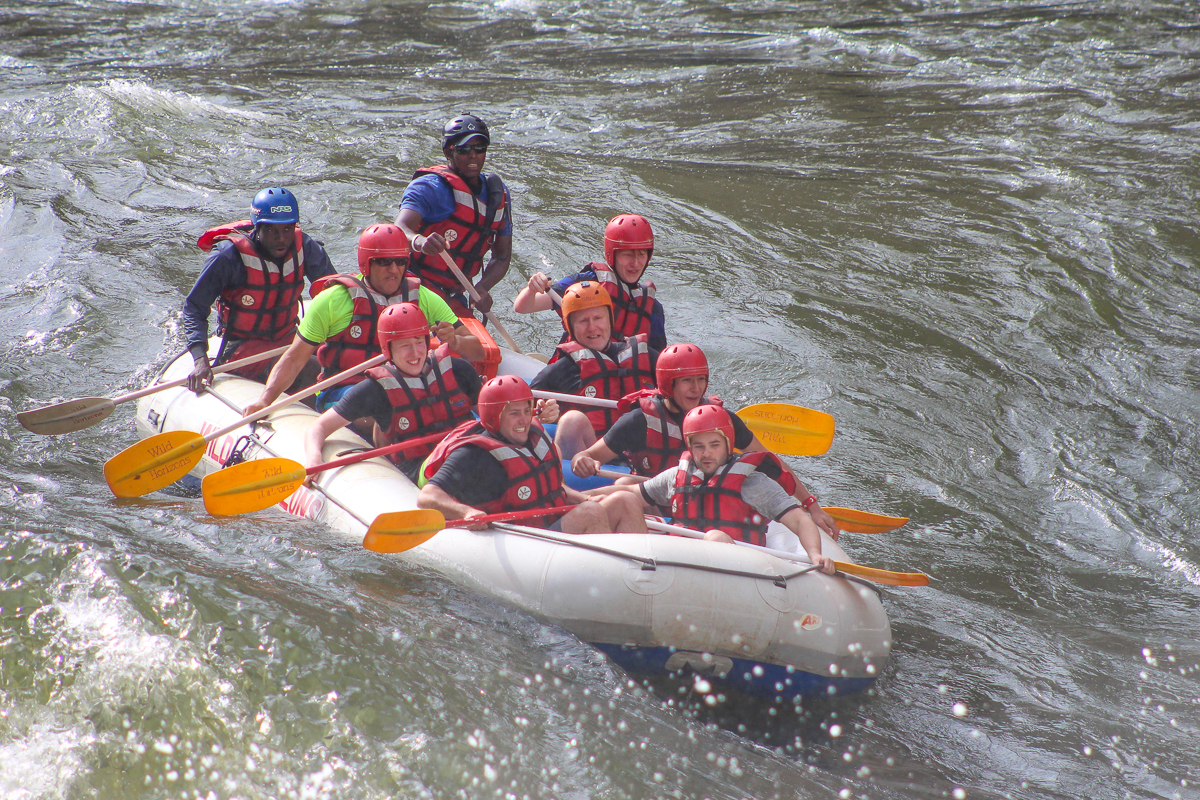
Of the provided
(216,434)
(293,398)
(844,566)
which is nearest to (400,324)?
(293,398)

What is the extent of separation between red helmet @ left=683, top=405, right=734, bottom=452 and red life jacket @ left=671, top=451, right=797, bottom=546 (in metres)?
0.11

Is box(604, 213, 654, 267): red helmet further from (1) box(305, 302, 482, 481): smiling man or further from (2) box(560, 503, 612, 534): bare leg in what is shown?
(2) box(560, 503, 612, 534): bare leg

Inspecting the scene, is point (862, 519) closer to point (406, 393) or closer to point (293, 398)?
Result: point (406, 393)

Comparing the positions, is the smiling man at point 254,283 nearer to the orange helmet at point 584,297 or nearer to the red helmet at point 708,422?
the orange helmet at point 584,297

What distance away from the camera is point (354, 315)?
5.11 metres

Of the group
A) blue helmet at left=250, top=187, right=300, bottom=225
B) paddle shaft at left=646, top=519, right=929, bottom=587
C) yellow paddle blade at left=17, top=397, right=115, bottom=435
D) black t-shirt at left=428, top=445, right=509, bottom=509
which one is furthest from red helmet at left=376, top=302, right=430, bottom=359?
yellow paddle blade at left=17, top=397, right=115, bottom=435

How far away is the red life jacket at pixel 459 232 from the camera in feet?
19.2

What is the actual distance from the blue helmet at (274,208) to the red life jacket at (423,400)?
1.15 metres

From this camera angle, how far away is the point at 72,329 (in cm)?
767

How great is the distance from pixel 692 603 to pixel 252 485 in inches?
79.1

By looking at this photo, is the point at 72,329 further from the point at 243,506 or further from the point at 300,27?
the point at 300,27

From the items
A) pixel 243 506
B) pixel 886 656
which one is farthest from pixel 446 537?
pixel 886 656

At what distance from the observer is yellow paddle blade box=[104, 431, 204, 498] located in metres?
4.75

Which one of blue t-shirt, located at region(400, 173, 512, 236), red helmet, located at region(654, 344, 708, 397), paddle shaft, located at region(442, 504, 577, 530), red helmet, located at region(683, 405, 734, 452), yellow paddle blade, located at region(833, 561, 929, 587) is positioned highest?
blue t-shirt, located at region(400, 173, 512, 236)
